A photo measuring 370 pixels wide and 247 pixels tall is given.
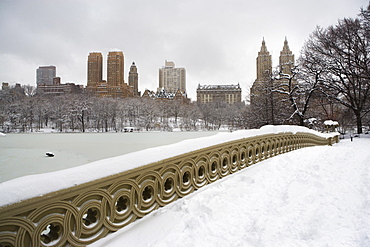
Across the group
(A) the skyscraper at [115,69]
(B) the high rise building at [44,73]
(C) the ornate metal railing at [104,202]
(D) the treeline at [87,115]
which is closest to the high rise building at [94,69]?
(A) the skyscraper at [115,69]

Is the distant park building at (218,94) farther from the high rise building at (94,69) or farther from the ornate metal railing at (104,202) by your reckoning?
the ornate metal railing at (104,202)

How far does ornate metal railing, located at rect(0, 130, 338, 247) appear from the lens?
1.68 m

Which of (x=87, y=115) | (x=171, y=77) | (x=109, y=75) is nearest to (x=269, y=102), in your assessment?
(x=87, y=115)

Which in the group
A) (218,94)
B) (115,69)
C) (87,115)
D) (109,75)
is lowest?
(87,115)

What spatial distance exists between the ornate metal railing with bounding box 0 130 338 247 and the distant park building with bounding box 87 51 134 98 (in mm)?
101262

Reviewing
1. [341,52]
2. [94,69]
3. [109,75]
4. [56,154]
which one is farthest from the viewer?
[94,69]

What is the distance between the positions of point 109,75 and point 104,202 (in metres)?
115

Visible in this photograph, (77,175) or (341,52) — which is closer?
(77,175)

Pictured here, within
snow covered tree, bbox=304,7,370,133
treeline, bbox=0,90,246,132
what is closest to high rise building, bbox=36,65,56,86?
treeline, bbox=0,90,246,132

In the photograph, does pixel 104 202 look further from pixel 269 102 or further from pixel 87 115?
pixel 87 115

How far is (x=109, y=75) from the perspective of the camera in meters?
107

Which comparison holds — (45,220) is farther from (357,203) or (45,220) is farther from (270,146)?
(270,146)

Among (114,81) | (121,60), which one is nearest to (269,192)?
(114,81)

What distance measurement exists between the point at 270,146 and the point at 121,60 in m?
120
